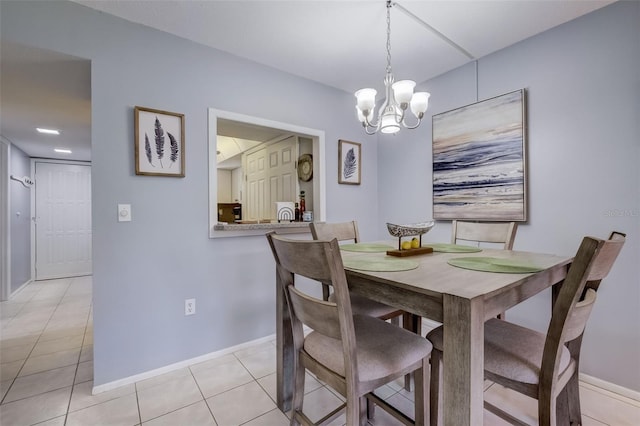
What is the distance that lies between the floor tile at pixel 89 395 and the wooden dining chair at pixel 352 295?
4.49 ft

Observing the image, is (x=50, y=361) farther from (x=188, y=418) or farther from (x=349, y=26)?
(x=349, y=26)

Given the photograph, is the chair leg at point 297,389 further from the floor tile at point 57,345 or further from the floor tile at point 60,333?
the floor tile at point 60,333

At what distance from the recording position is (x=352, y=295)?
1.66m

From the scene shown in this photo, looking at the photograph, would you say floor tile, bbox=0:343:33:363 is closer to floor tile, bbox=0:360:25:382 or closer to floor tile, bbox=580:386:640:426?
floor tile, bbox=0:360:25:382

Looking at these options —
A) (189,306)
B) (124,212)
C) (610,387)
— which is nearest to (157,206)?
(124,212)

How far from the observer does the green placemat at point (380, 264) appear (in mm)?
1167

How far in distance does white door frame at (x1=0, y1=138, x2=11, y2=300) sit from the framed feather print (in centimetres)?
321

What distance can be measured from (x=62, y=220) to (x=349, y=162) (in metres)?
5.29

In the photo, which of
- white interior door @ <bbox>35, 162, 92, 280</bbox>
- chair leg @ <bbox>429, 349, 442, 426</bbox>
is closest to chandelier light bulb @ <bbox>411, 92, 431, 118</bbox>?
chair leg @ <bbox>429, 349, 442, 426</bbox>

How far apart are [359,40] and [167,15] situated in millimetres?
1312

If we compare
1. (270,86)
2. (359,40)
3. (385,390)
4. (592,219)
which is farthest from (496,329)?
(270,86)

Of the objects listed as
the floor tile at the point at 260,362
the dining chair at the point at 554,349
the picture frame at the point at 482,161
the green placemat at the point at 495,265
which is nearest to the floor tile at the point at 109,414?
the floor tile at the point at 260,362

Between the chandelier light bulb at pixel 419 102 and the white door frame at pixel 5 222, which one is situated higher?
the chandelier light bulb at pixel 419 102

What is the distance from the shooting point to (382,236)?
3201mm
